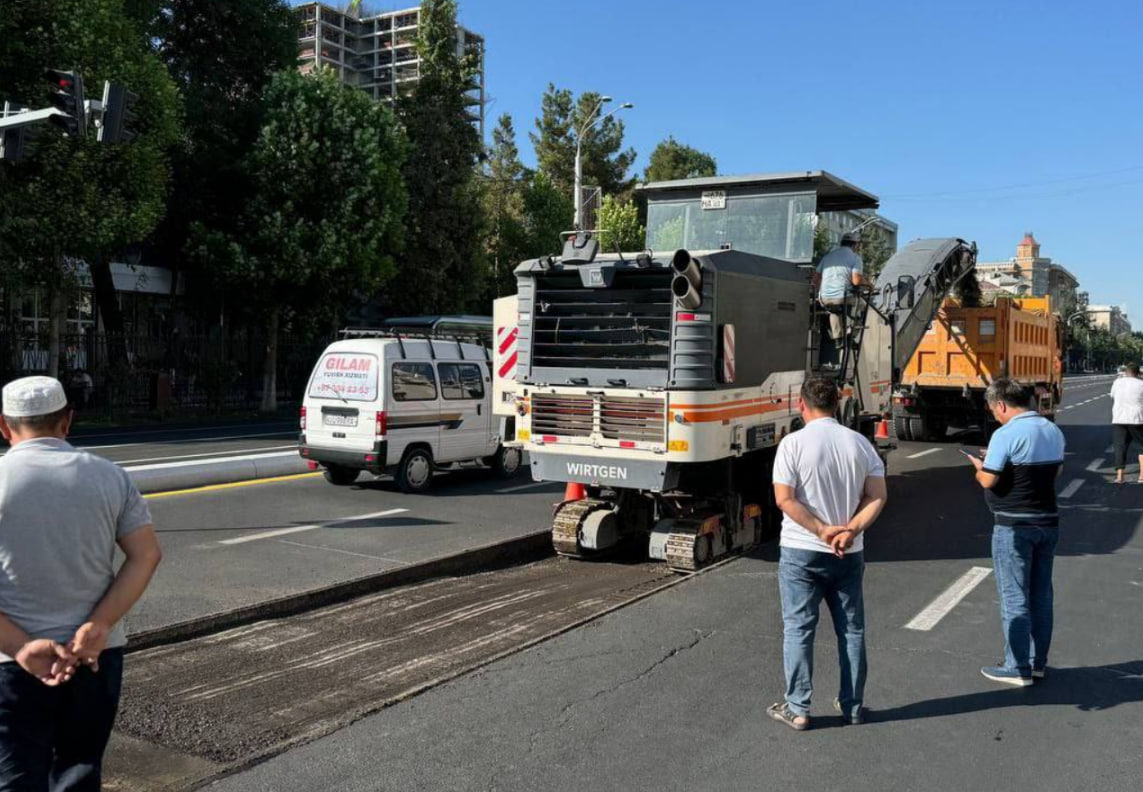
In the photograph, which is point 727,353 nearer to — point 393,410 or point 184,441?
point 393,410

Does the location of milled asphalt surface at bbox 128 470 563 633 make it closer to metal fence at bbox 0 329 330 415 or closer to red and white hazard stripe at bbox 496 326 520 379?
red and white hazard stripe at bbox 496 326 520 379

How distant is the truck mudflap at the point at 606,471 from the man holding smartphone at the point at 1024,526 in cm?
310

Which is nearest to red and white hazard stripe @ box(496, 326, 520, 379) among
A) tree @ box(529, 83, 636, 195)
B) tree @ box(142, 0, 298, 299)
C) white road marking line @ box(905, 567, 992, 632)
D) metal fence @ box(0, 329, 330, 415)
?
white road marking line @ box(905, 567, 992, 632)

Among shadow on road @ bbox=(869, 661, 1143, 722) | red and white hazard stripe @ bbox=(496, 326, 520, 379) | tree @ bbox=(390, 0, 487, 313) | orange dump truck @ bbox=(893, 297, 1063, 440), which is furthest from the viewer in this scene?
tree @ bbox=(390, 0, 487, 313)

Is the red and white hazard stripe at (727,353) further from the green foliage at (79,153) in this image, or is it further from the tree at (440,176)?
the tree at (440,176)

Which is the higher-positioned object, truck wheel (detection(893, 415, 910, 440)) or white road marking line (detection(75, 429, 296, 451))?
truck wheel (detection(893, 415, 910, 440))

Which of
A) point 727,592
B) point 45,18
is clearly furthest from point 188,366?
point 727,592

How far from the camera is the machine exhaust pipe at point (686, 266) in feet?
24.8

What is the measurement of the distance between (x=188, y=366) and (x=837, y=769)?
26718 millimetres

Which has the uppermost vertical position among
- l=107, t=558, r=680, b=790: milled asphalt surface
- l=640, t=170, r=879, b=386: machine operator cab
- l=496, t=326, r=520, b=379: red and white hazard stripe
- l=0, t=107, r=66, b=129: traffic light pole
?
l=0, t=107, r=66, b=129: traffic light pole

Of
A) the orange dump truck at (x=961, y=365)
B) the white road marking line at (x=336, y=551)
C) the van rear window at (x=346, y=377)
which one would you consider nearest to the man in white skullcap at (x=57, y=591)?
the white road marking line at (x=336, y=551)

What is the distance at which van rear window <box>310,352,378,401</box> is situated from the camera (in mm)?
11906

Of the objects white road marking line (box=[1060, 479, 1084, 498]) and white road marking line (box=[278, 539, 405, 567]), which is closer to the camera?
white road marking line (box=[278, 539, 405, 567])

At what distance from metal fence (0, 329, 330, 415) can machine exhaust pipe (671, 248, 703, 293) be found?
20.2 metres
